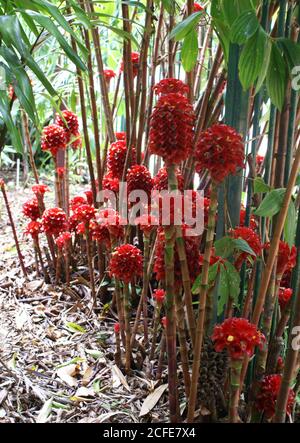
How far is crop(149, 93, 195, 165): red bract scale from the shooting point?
0.66 meters

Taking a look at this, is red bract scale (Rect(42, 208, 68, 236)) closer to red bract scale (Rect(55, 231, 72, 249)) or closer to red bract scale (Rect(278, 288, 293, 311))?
red bract scale (Rect(55, 231, 72, 249))

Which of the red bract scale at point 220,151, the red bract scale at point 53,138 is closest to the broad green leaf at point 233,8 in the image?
the red bract scale at point 220,151

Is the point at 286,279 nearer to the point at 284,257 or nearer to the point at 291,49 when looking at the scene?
the point at 284,257

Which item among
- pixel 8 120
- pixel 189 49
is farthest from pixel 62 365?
pixel 189 49

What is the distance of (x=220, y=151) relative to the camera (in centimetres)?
62

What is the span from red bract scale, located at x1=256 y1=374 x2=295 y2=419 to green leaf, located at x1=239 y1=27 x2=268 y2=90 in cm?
48

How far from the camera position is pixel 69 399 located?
1031 mm

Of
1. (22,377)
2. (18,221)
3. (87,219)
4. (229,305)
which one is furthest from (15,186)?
(229,305)

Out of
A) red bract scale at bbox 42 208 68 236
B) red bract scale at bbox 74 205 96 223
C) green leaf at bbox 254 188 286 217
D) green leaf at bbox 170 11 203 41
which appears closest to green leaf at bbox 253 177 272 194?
green leaf at bbox 254 188 286 217

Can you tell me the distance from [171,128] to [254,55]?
14 cm

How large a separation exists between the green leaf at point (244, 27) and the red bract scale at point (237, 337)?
14.8 inches

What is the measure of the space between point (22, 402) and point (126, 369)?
0.80 feet

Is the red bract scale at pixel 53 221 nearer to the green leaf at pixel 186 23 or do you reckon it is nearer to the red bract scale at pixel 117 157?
the red bract scale at pixel 117 157

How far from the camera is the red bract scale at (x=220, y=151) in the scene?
0.62 m
